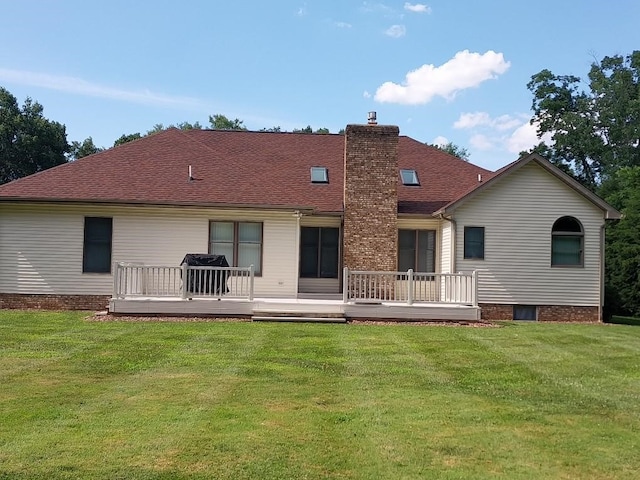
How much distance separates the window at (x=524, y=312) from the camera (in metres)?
18.0

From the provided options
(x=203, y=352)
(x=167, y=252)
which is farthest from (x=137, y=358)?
(x=167, y=252)

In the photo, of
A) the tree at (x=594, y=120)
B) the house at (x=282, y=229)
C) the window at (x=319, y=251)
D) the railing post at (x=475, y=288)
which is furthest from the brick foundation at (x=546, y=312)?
the tree at (x=594, y=120)

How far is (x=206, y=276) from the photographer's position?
51.9ft

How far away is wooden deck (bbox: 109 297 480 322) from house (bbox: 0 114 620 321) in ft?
4.62

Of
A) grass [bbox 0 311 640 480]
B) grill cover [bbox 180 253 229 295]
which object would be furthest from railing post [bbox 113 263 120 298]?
grass [bbox 0 311 640 480]

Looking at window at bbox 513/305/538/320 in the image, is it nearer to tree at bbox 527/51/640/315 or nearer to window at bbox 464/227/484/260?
window at bbox 464/227/484/260

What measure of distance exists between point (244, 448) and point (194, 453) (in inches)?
16.8

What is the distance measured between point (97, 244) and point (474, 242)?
35.6 ft

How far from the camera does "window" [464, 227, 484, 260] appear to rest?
17.9m

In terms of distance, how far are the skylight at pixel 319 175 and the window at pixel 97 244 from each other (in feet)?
22.2

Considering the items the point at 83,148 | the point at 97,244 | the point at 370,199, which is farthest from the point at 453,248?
the point at 83,148

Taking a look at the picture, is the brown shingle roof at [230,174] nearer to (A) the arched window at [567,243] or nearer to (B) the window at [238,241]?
(B) the window at [238,241]

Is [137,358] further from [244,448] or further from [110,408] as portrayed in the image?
[244,448]

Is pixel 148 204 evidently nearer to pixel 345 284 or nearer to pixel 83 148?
pixel 345 284
